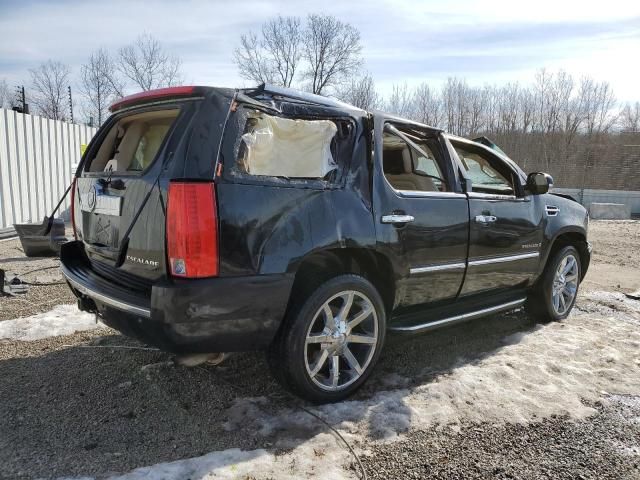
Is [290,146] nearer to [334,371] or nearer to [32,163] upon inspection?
[334,371]

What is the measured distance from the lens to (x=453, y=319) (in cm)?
391

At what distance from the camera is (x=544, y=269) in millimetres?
5047

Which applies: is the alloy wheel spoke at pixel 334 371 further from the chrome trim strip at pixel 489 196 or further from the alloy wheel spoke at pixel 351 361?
the chrome trim strip at pixel 489 196

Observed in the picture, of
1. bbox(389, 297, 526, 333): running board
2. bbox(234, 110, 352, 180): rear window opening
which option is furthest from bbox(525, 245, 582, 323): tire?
bbox(234, 110, 352, 180): rear window opening

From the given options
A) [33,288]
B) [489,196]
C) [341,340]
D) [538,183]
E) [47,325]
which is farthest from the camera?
[33,288]

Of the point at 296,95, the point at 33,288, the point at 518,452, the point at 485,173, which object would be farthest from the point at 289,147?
the point at 33,288

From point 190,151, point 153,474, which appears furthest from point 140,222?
point 153,474

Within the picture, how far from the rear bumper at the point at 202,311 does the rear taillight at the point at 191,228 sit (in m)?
0.09

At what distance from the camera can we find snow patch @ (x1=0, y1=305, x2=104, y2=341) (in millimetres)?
4332

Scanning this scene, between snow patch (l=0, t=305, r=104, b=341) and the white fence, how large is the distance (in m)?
5.39

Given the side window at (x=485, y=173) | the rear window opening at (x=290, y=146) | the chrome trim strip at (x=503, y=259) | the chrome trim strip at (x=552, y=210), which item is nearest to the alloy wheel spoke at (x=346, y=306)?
the rear window opening at (x=290, y=146)

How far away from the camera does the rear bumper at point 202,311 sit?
258cm

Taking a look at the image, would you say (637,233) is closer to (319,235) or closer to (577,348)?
(577,348)

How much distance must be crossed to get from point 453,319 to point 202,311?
2090 millimetres
